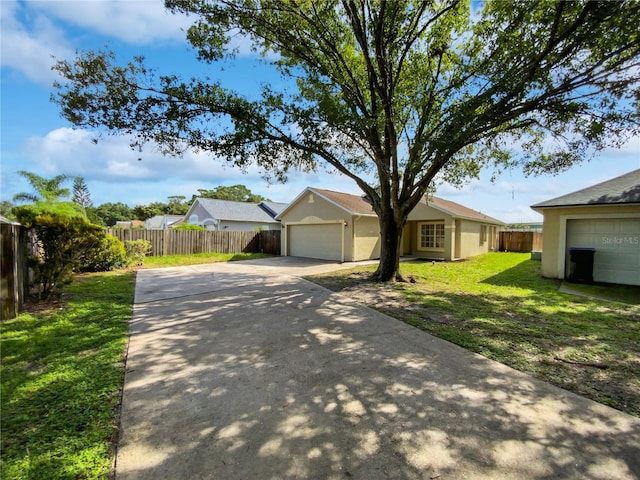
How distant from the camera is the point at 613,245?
915 cm

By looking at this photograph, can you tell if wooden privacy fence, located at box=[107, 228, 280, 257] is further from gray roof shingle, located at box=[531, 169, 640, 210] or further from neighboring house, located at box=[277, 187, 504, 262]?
gray roof shingle, located at box=[531, 169, 640, 210]

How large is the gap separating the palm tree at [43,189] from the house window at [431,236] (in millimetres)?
18102

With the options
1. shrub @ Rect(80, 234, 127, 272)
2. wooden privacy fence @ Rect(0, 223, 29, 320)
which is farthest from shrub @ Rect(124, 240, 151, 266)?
wooden privacy fence @ Rect(0, 223, 29, 320)

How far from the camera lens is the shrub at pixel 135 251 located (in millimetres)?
13183

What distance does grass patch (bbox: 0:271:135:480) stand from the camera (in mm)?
2152

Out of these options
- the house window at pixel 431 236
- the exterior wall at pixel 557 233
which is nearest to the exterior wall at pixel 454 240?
the house window at pixel 431 236

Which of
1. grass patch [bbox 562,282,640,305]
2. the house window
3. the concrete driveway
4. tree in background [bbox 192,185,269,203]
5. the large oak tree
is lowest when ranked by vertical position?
the concrete driveway

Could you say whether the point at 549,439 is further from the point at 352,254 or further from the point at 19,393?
the point at 352,254

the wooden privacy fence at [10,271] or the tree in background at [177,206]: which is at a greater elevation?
the tree in background at [177,206]

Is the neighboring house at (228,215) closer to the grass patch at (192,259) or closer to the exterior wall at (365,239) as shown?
the grass patch at (192,259)

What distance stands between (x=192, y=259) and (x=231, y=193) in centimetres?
4223

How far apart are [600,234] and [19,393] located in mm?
13539

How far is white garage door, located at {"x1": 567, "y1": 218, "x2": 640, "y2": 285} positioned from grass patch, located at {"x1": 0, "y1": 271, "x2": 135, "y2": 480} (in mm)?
12594

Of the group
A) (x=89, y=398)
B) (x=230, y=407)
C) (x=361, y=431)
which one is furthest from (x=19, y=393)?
(x=361, y=431)
